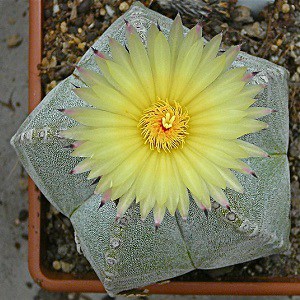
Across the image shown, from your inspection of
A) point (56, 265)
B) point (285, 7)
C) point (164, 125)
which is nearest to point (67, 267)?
point (56, 265)

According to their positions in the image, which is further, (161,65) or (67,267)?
(67,267)

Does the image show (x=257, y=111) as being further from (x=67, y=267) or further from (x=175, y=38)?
(x=67, y=267)

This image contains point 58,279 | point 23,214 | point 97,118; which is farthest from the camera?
point 23,214

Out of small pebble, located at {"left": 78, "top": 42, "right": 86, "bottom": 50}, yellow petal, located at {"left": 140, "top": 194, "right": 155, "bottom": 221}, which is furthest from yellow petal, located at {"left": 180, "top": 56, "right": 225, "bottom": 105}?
small pebble, located at {"left": 78, "top": 42, "right": 86, "bottom": 50}

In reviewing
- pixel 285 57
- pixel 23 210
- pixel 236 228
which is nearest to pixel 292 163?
pixel 285 57

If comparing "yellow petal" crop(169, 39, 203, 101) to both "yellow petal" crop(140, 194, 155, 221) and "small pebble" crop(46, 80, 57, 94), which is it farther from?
"small pebble" crop(46, 80, 57, 94)

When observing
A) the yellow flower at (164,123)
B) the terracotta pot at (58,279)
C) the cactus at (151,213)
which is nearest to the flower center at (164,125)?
the yellow flower at (164,123)
